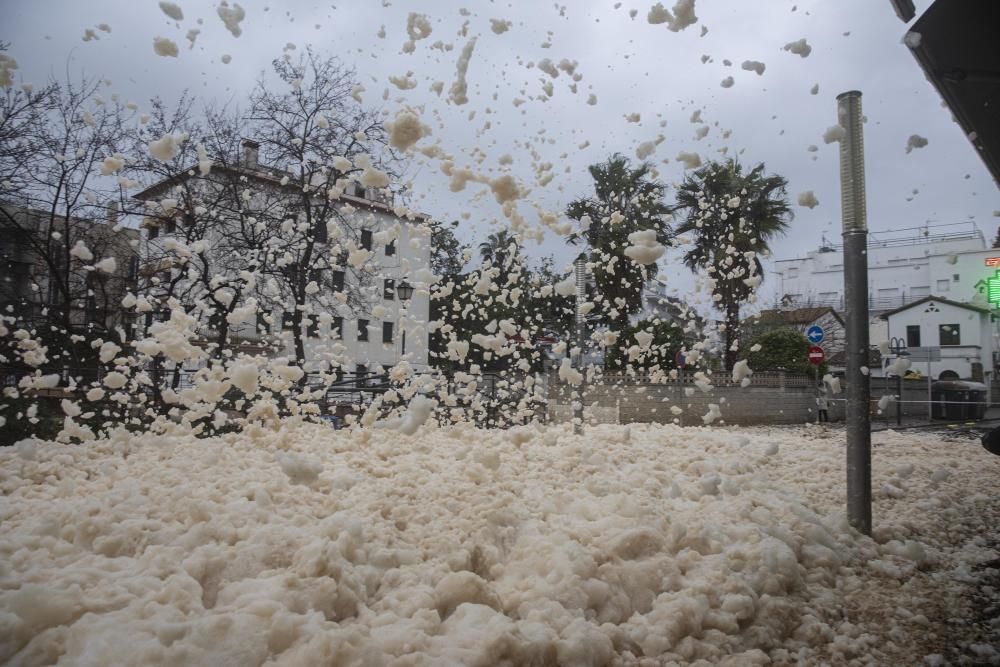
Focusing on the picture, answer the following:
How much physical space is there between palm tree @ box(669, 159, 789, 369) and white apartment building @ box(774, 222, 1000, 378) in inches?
46.8

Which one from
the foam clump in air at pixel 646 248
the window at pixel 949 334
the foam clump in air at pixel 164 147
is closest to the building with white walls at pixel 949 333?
the window at pixel 949 334

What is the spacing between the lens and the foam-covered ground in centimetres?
142

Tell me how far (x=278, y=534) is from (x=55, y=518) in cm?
82

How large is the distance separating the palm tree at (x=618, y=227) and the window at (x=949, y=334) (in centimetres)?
739

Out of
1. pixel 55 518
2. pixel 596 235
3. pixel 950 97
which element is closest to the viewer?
pixel 55 518

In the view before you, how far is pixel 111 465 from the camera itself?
10.1ft

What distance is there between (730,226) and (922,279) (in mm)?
3412

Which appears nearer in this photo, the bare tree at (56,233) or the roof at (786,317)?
the bare tree at (56,233)

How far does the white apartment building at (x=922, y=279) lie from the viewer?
3.83 metres

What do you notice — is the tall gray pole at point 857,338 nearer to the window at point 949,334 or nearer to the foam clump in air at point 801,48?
the foam clump in air at point 801,48

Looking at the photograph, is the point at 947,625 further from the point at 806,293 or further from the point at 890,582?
the point at 806,293

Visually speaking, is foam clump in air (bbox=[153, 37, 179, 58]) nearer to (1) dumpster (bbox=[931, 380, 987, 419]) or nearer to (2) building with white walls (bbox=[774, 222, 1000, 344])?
(2) building with white walls (bbox=[774, 222, 1000, 344])

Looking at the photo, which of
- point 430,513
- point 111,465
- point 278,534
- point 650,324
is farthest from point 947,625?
point 650,324

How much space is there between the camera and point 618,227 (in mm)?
7531
